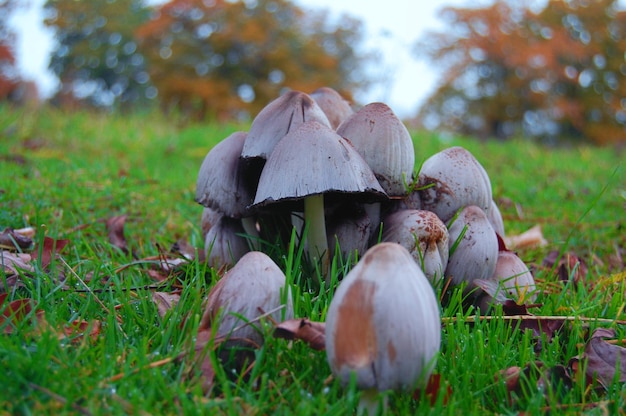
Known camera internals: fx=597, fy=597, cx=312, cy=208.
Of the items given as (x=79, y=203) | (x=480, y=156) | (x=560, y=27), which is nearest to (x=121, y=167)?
(x=79, y=203)

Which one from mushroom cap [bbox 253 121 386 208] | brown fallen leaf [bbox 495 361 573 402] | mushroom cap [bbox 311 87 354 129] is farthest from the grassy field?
mushroom cap [bbox 311 87 354 129]

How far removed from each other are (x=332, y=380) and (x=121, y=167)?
9.09ft

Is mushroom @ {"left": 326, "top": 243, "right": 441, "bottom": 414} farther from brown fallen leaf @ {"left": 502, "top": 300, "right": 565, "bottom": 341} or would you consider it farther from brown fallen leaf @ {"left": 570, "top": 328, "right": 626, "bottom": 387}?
brown fallen leaf @ {"left": 502, "top": 300, "right": 565, "bottom": 341}

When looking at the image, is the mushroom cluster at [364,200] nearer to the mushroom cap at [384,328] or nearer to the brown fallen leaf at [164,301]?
the brown fallen leaf at [164,301]

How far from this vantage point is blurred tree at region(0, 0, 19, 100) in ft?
43.6

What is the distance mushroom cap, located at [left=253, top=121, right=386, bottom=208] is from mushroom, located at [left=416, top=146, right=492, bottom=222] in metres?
0.32

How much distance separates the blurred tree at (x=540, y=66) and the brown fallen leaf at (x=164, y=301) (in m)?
14.3

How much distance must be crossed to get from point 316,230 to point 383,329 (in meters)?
0.60

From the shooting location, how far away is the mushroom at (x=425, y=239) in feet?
4.87

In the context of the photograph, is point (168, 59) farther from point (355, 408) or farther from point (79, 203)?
point (355, 408)

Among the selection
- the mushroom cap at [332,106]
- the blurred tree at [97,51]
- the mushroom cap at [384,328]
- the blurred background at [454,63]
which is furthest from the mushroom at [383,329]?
the blurred tree at [97,51]

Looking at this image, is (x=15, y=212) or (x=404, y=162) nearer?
(x=404, y=162)

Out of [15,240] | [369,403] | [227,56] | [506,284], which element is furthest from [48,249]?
[227,56]

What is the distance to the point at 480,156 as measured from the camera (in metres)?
4.75
